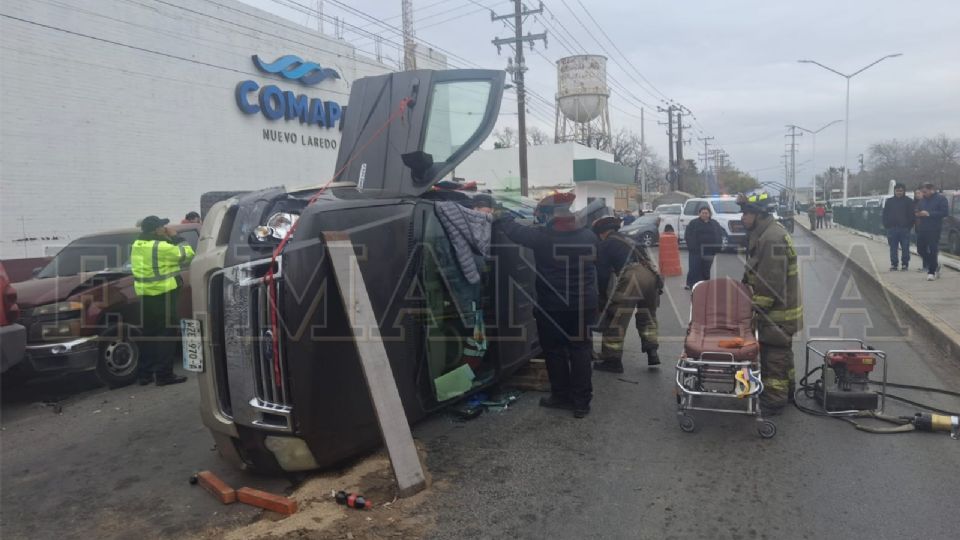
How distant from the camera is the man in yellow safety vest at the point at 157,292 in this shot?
7.12 metres

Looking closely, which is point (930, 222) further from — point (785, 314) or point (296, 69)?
point (296, 69)

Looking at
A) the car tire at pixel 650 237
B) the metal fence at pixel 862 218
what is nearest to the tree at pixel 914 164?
the metal fence at pixel 862 218

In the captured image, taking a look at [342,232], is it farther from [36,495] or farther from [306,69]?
[306,69]

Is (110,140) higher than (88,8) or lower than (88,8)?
lower

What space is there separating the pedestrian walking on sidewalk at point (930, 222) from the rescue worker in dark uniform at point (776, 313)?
25.8 feet

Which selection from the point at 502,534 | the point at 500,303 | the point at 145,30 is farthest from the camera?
the point at 145,30

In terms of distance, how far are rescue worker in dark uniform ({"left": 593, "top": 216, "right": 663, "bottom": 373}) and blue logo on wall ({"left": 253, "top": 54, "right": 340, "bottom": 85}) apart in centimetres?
1418

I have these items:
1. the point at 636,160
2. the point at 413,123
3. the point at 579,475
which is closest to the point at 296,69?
the point at 413,123

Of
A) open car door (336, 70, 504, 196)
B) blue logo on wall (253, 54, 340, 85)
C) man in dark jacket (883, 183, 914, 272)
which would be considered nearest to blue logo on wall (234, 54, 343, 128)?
blue logo on wall (253, 54, 340, 85)

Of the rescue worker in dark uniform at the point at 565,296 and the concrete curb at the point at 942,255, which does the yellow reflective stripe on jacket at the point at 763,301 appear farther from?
the concrete curb at the point at 942,255

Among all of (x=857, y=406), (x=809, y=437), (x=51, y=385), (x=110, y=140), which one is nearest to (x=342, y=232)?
(x=809, y=437)

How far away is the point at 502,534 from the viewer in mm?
3670

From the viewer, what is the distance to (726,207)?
74.5 feet

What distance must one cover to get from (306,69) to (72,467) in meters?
16.5
